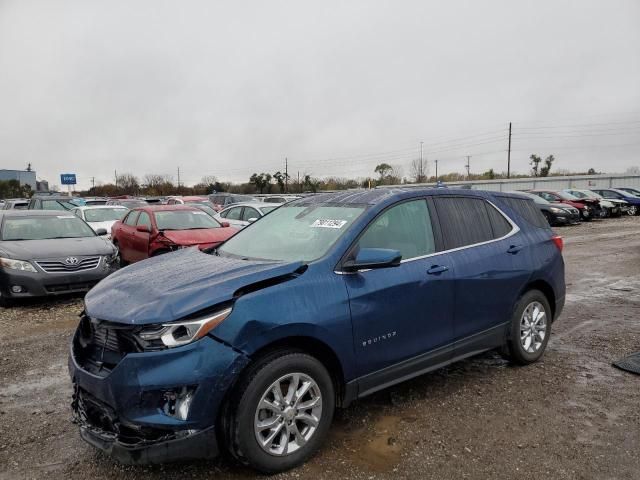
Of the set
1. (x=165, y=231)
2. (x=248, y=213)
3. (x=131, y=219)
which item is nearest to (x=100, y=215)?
(x=131, y=219)

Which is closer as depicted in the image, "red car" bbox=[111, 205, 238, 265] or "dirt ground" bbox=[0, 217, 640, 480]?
"dirt ground" bbox=[0, 217, 640, 480]

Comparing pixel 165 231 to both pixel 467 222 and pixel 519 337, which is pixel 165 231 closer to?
pixel 467 222

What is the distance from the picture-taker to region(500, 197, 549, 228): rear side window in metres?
4.78

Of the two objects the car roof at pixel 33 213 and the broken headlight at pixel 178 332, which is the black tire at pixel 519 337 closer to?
the broken headlight at pixel 178 332

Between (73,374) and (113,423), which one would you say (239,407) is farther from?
(73,374)

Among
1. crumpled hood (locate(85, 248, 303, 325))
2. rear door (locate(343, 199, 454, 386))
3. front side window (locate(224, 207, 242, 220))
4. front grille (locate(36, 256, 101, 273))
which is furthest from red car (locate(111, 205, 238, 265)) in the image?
rear door (locate(343, 199, 454, 386))

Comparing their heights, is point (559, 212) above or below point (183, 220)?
below

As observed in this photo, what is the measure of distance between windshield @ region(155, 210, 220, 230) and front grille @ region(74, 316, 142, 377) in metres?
7.00

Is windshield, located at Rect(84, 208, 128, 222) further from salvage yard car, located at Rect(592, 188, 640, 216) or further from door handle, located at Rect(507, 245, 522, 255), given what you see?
salvage yard car, located at Rect(592, 188, 640, 216)

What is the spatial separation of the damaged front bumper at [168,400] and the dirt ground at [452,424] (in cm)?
42

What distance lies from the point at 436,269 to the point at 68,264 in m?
5.98

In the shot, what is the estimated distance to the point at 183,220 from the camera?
10.2 meters

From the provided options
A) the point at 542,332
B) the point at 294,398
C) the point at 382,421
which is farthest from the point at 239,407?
the point at 542,332

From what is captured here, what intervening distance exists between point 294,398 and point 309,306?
0.57 metres
